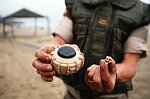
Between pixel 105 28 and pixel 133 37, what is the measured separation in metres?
0.17

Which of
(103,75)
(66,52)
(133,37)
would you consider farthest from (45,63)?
(133,37)

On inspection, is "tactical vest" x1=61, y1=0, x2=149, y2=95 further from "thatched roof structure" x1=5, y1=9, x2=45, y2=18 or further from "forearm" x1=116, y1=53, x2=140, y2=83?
"thatched roof structure" x1=5, y1=9, x2=45, y2=18

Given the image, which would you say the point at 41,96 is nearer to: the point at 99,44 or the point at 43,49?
the point at 99,44

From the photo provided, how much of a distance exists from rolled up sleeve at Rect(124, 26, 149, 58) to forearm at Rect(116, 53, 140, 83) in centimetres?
3

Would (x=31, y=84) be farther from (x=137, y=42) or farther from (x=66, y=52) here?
(x=66, y=52)

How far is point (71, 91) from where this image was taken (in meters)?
1.75

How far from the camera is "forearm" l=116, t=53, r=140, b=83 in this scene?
4.85 ft

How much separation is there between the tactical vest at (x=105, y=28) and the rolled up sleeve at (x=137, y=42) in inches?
1.3

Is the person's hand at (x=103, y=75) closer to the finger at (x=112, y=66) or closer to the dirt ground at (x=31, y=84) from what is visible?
the finger at (x=112, y=66)

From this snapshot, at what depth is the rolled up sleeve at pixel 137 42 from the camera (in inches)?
62.9

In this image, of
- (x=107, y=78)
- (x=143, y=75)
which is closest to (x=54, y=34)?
(x=107, y=78)

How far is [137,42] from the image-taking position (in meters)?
1.62

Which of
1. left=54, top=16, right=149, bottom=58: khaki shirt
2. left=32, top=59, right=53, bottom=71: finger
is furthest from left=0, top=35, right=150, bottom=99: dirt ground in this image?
left=32, top=59, right=53, bottom=71: finger

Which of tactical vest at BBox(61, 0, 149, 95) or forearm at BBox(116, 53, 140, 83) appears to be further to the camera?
tactical vest at BBox(61, 0, 149, 95)
